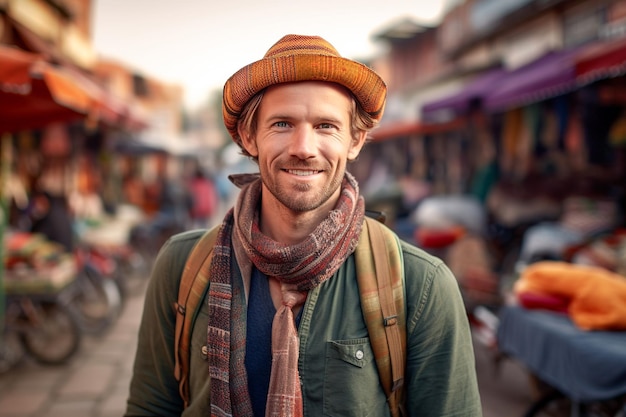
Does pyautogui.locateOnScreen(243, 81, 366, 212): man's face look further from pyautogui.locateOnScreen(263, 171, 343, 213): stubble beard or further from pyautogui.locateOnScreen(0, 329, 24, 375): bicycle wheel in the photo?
pyautogui.locateOnScreen(0, 329, 24, 375): bicycle wheel

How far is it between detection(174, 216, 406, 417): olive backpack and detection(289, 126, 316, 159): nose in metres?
0.32

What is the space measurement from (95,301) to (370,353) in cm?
580

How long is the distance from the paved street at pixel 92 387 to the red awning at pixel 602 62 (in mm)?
2796

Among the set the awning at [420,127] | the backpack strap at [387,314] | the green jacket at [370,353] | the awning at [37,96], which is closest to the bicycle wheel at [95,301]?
the awning at [37,96]

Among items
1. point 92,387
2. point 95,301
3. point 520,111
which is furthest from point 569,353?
point 520,111

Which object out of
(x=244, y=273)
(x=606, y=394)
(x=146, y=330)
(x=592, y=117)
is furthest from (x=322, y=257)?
(x=592, y=117)

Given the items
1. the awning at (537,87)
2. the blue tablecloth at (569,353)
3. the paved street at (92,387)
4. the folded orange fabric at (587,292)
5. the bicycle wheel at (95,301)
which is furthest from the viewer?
the bicycle wheel at (95,301)

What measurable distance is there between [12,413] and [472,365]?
4.18 metres

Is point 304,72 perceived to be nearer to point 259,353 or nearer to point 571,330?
point 259,353

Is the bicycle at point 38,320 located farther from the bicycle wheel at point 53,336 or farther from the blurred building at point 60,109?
the blurred building at point 60,109

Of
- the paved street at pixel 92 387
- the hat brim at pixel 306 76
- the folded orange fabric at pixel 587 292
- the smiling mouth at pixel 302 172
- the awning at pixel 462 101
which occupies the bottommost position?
the paved street at pixel 92 387

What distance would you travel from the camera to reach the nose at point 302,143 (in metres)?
1.50

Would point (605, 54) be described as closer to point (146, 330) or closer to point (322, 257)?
point (322, 257)

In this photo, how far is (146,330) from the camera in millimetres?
1730
